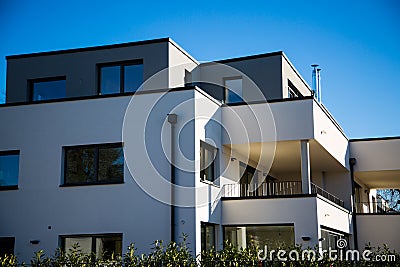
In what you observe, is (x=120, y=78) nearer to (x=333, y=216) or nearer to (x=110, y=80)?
(x=110, y=80)

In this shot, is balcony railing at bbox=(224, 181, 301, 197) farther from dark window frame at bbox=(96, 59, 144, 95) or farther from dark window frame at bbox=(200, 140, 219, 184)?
dark window frame at bbox=(96, 59, 144, 95)

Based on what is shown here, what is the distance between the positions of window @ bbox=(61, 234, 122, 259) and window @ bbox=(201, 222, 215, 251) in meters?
2.11

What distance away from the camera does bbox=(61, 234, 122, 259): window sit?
15.7 m

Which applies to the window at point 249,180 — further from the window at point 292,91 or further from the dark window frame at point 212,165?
the window at point 292,91

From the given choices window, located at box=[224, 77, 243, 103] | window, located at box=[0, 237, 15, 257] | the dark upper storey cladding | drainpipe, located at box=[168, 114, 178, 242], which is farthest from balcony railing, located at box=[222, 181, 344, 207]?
window, located at box=[0, 237, 15, 257]

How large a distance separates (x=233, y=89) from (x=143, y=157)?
591cm

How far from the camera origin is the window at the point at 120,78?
18.8 m

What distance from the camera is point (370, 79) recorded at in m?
21.7

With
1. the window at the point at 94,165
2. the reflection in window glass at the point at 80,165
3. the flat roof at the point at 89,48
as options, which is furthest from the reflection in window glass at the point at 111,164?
the flat roof at the point at 89,48

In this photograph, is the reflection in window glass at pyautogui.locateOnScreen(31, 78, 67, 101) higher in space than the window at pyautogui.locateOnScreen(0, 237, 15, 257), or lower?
higher

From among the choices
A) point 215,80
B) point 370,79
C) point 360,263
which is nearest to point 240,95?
point 215,80

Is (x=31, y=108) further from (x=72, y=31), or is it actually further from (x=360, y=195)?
(x=360, y=195)

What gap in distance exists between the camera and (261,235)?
17203mm

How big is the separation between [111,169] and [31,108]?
9.70 ft
